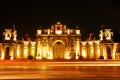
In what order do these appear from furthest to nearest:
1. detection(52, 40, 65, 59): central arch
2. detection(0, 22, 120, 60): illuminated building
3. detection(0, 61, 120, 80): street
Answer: detection(52, 40, 65, 59): central arch, detection(0, 22, 120, 60): illuminated building, detection(0, 61, 120, 80): street

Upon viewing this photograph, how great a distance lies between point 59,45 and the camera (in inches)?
2179

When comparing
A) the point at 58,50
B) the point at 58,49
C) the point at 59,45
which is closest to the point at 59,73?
the point at 58,50

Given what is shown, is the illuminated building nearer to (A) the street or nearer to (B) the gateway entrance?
(B) the gateway entrance

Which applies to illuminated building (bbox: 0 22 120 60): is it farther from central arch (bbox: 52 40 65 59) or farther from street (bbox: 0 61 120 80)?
street (bbox: 0 61 120 80)

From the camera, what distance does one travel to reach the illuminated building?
5238cm

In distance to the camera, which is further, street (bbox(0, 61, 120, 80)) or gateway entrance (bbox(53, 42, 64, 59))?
Answer: gateway entrance (bbox(53, 42, 64, 59))

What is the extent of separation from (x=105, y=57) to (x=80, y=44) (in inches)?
243

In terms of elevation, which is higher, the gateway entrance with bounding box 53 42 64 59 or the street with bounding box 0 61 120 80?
the gateway entrance with bounding box 53 42 64 59

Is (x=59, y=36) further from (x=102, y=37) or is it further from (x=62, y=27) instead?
(x=102, y=37)

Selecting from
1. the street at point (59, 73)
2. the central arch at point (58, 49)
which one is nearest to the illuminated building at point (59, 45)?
the central arch at point (58, 49)

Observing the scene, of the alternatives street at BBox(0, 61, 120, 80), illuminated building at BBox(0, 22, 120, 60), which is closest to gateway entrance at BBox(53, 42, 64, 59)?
illuminated building at BBox(0, 22, 120, 60)

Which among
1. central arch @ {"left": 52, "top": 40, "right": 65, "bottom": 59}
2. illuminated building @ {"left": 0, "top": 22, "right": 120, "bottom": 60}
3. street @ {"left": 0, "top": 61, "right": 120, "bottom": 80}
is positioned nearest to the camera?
street @ {"left": 0, "top": 61, "right": 120, "bottom": 80}

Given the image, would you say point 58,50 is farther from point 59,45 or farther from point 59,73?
point 59,73

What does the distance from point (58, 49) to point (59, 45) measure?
960mm
